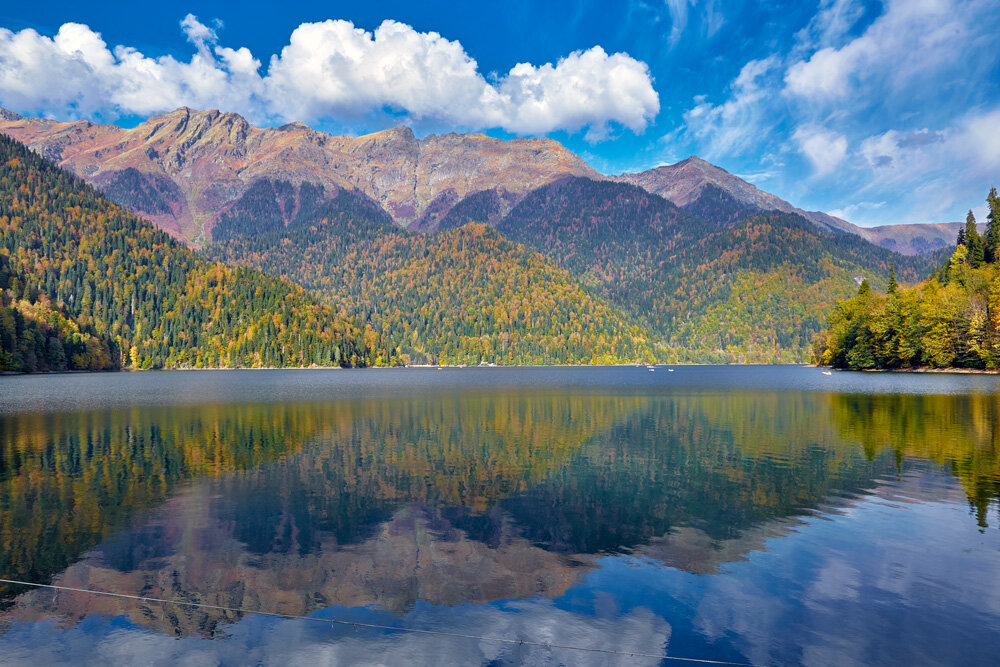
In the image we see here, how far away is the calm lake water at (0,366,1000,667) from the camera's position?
1495 cm

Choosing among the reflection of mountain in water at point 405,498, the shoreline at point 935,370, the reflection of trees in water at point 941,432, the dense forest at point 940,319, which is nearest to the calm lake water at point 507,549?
the reflection of mountain in water at point 405,498

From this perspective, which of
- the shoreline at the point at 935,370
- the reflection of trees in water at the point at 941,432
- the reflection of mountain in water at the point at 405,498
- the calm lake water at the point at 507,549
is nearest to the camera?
the calm lake water at the point at 507,549

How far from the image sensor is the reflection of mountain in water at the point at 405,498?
63.4 feet

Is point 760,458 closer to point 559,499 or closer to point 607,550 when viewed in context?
point 559,499

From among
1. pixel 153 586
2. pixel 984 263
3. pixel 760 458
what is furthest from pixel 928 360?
pixel 153 586

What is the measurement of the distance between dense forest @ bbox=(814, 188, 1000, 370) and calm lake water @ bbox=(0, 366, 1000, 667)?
105 m

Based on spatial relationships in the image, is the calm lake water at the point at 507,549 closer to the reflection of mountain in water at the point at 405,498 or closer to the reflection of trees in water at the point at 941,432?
the reflection of mountain in water at the point at 405,498

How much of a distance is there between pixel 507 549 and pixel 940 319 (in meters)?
158

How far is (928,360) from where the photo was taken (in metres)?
154

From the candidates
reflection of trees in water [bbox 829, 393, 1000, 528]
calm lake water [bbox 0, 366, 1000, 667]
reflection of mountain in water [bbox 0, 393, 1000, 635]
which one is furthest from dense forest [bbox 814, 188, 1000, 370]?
calm lake water [bbox 0, 366, 1000, 667]

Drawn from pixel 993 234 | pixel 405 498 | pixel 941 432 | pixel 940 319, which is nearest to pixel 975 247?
pixel 993 234

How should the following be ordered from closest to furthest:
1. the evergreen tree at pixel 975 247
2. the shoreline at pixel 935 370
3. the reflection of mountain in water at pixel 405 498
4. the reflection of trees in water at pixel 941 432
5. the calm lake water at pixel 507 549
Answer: the calm lake water at pixel 507 549
the reflection of mountain in water at pixel 405 498
the reflection of trees in water at pixel 941 432
the shoreline at pixel 935 370
the evergreen tree at pixel 975 247

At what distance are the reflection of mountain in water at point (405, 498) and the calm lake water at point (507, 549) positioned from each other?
0.53 ft

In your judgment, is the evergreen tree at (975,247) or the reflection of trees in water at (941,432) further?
the evergreen tree at (975,247)
